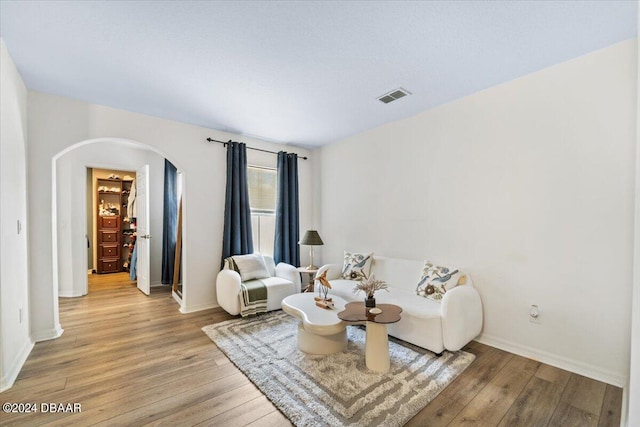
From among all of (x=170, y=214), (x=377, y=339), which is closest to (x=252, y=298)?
(x=377, y=339)

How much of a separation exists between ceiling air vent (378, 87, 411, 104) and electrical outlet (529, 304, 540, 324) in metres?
2.40

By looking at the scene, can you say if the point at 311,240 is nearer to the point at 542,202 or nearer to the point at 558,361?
the point at 542,202

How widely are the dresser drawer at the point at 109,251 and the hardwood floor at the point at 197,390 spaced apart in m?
3.93

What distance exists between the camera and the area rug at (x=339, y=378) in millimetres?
1769

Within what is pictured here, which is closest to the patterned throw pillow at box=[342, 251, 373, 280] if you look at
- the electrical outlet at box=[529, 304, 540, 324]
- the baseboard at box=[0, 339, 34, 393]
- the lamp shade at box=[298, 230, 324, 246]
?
the lamp shade at box=[298, 230, 324, 246]

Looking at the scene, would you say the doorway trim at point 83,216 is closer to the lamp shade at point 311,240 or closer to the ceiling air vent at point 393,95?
the lamp shade at point 311,240

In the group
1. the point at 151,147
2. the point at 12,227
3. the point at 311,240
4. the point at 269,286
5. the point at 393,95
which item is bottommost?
the point at 269,286

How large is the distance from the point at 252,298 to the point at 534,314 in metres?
2.98

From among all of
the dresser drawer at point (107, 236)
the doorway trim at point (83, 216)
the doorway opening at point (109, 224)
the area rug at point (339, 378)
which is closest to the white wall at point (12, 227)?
the doorway trim at point (83, 216)

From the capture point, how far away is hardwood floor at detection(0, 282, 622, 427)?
174cm

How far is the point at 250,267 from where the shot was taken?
12.4ft

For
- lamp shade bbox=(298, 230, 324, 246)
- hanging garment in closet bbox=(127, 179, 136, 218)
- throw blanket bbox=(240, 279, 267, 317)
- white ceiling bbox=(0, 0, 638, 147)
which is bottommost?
throw blanket bbox=(240, 279, 267, 317)

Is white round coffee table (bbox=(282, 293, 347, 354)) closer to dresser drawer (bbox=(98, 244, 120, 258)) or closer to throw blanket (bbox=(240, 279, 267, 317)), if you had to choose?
throw blanket (bbox=(240, 279, 267, 317))

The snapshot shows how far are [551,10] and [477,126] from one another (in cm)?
121
